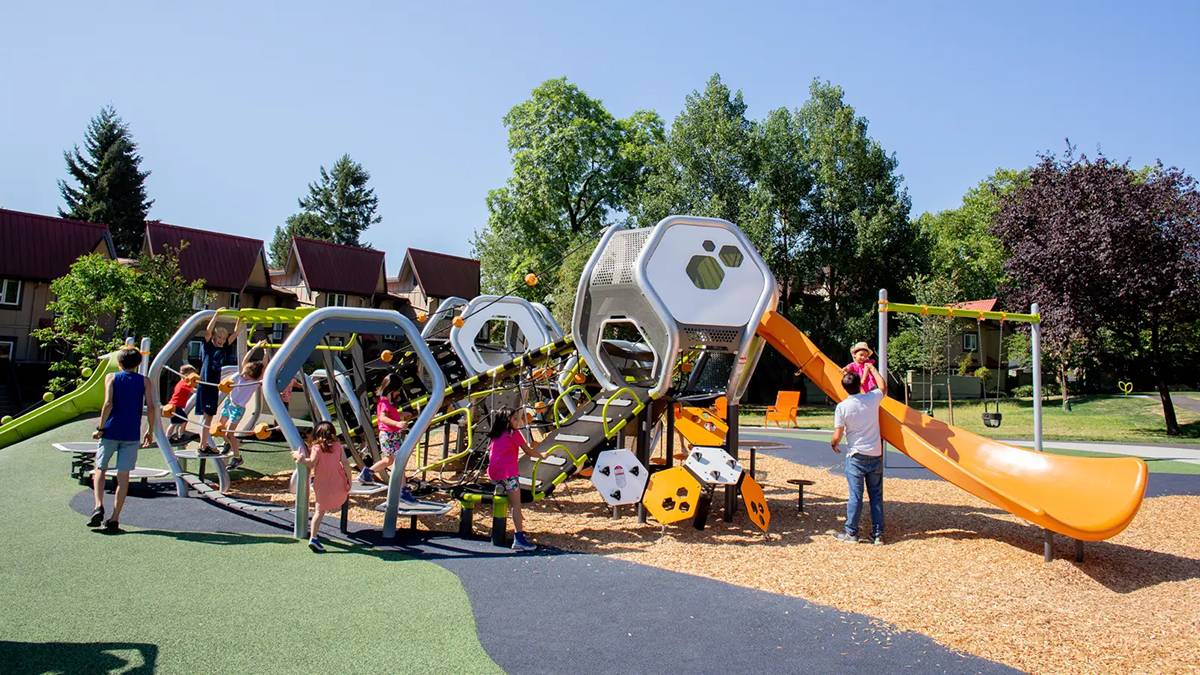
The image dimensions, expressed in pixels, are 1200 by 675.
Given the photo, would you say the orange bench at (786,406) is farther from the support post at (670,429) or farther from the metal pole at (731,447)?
the metal pole at (731,447)

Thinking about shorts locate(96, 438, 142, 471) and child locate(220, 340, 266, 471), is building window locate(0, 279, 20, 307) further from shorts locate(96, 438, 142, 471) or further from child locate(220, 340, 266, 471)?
shorts locate(96, 438, 142, 471)

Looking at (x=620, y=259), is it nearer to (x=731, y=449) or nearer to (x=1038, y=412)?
(x=731, y=449)

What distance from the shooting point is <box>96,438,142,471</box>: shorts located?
773 centimetres

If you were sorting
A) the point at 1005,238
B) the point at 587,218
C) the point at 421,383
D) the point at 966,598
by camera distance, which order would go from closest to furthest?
the point at 966,598
the point at 421,383
the point at 1005,238
the point at 587,218

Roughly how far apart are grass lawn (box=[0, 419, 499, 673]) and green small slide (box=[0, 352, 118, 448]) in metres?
3.49

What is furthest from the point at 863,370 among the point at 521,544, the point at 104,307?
the point at 104,307

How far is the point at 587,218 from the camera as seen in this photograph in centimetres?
4234

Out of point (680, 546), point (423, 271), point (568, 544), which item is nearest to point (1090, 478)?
point (680, 546)

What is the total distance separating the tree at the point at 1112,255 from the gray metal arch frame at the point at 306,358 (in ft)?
75.0

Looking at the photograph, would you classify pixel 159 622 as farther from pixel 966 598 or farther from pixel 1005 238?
pixel 1005 238

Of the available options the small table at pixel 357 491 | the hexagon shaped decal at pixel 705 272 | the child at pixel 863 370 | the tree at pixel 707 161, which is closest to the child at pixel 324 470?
the small table at pixel 357 491

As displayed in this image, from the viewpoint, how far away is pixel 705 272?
9.71 meters

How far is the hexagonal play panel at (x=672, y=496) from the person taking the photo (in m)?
8.83

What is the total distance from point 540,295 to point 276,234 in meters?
52.9
